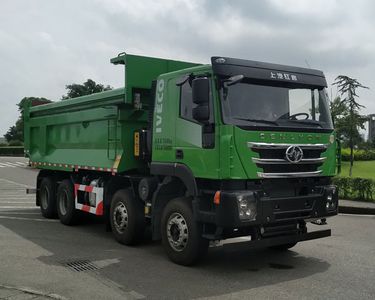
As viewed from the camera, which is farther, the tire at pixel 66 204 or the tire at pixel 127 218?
the tire at pixel 66 204

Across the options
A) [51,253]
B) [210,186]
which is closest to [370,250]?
[210,186]

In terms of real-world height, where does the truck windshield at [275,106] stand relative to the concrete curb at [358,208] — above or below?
above

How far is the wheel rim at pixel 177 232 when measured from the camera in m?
6.87

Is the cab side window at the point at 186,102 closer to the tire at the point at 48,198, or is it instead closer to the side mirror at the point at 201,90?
the side mirror at the point at 201,90

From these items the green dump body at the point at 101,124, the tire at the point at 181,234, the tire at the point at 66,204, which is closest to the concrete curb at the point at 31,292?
the tire at the point at 181,234

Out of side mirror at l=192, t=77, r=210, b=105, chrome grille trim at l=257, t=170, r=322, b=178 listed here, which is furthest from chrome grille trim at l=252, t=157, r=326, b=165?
side mirror at l=192, t=77, r=210, b=105

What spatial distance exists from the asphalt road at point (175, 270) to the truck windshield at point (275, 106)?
1.85m

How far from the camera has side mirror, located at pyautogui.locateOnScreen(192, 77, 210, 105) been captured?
640cm

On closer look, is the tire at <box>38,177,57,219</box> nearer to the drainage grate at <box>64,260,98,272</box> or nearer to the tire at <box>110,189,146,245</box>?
the tire at <box>110,189,146,245</box>

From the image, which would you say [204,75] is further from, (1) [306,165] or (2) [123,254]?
(2) [123,254]

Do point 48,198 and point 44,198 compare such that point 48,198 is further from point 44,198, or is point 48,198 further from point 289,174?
point 289,174

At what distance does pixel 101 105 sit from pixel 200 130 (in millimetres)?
3352

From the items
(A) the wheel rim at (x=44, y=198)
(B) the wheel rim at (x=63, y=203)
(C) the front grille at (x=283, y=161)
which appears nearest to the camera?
(C) the front grille at (x=283, y=161)

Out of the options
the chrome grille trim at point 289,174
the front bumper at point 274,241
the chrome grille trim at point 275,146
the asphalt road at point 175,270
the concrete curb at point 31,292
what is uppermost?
the chrome grille trim at point 275,146
